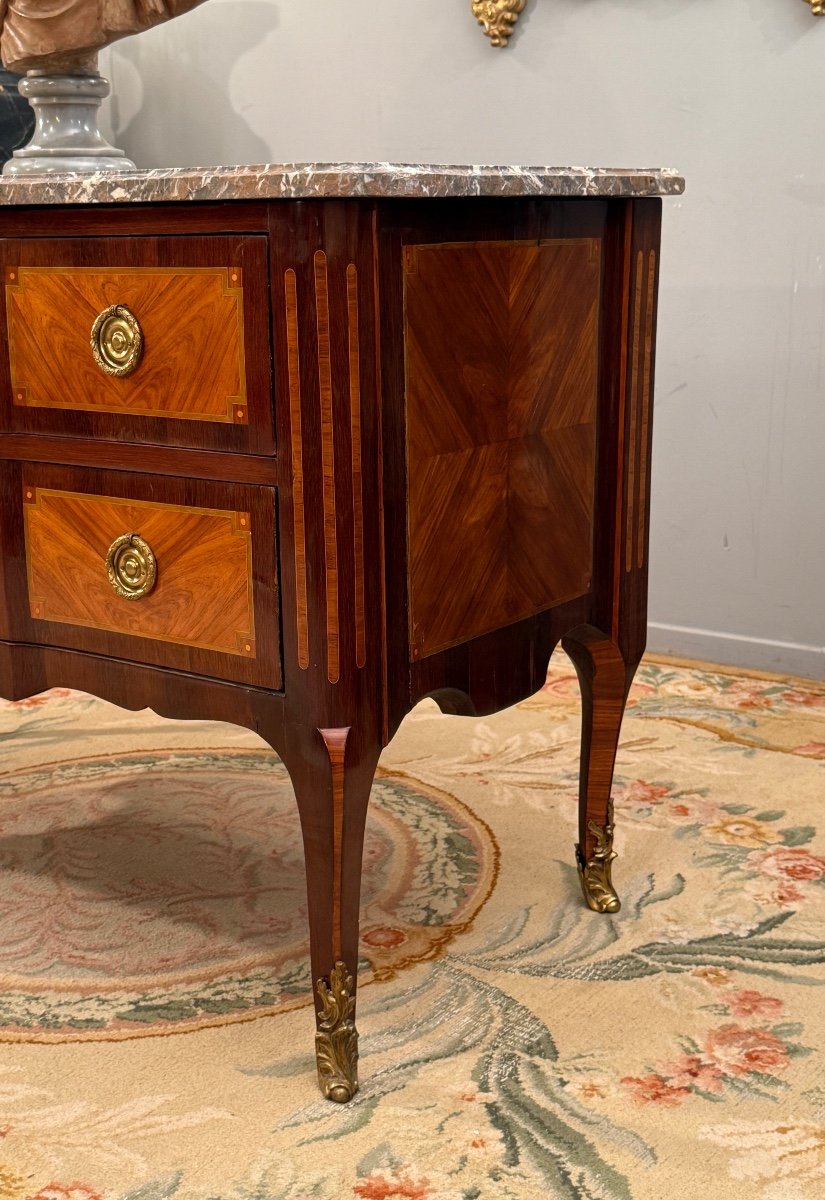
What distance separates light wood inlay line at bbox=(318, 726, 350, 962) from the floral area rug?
0.64ft

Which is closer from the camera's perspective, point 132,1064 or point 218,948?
point 132,1064

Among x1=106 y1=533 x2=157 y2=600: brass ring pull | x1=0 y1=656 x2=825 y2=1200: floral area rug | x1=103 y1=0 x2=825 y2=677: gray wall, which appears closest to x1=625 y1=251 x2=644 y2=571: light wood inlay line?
x1=0 y1=656 x2=825 y2=1200: floral area rug

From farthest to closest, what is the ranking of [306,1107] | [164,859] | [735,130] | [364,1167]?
[735,130]
[164,859]
[306,1107]
[364,1167]

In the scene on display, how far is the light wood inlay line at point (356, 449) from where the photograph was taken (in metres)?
1.48

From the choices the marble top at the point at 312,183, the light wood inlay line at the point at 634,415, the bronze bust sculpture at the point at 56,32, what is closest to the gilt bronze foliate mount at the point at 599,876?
the light wood inlay line at the point at 634,415

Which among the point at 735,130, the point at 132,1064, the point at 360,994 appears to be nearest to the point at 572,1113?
the point at 360,994

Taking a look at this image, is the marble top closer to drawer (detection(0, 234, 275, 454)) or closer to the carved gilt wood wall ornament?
drawer (detection(0, 234, 275, 454))

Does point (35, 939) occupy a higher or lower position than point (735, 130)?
lower

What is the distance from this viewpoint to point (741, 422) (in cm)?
328

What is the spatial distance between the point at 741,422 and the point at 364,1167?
2.20 m

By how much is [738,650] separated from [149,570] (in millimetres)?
2011

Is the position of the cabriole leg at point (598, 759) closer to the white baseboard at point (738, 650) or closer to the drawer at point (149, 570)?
the drawer at point (149, 570)

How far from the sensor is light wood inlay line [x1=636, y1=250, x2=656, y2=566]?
1.97 m

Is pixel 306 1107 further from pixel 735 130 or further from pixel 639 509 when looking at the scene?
pixel 735 130
